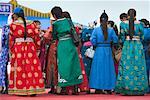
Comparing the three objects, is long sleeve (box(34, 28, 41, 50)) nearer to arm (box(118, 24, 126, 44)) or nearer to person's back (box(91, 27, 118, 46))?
person's back (box(91, 27, 118, 46))

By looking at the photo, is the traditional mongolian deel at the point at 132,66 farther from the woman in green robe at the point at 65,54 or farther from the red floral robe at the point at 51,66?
the red floral robe at the point at 51,66

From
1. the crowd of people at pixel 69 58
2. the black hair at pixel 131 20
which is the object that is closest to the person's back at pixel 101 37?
the crowd of people at pixel 69 58

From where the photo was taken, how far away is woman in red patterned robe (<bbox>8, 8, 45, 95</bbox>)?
25.2 ft

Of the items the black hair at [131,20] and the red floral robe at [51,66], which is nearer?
the black hair at [131,20]

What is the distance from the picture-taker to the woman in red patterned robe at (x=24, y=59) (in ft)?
25.2

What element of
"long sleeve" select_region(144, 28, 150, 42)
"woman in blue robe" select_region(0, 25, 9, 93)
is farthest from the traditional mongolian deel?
"woman in blue robe" select_region(0, 25, 9, 93)

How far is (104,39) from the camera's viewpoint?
8.47 metres

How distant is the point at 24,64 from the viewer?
25.6ft

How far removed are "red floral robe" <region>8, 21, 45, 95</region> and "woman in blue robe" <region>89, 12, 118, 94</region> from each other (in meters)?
1.21

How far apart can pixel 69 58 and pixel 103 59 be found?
73 cm

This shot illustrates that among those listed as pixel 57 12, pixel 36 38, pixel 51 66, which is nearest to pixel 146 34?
pixel 57 12

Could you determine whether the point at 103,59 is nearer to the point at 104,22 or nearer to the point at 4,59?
the point at 104,22

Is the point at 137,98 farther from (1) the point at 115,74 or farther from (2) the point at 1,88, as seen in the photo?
(2) the point at 1,88

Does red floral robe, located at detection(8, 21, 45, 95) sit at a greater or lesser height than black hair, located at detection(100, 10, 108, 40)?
lesser
